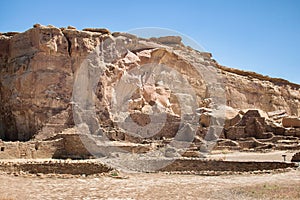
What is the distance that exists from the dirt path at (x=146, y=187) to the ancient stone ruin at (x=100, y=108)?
7.43m

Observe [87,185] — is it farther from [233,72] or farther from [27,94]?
[233,72]

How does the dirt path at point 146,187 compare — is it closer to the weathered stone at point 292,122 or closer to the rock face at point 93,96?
the rock face at point 93,96

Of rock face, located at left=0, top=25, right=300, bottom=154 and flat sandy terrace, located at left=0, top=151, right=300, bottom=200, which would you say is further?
rock face, located at left=0, top=25, right=300, bottom=154

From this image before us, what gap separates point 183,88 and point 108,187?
109 feet

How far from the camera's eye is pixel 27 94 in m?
29.5

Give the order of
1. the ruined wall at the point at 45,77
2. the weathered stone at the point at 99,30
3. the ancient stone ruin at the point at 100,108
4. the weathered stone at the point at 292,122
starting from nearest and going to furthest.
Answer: the ancient stone ruin at the point at 100,108
the ruined wall at the point at 45,77
the weathered stone at the point at 292,122
the weathered stone at the point at 99,30

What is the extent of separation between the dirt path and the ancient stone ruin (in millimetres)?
7427

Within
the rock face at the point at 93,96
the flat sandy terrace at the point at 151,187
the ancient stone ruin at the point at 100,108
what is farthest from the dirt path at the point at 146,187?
the rock face at the point at 93,96

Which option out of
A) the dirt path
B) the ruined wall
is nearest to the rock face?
the ruined wall

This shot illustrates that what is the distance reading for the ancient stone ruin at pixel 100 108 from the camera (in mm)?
23156

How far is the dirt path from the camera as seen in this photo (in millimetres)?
8797

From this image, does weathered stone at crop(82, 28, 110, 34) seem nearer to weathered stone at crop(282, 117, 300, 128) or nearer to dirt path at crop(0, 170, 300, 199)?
weathered stone at crop(282, 117, 300, 128)

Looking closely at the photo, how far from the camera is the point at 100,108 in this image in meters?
30.9

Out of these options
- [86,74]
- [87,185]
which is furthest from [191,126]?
[87,185]
